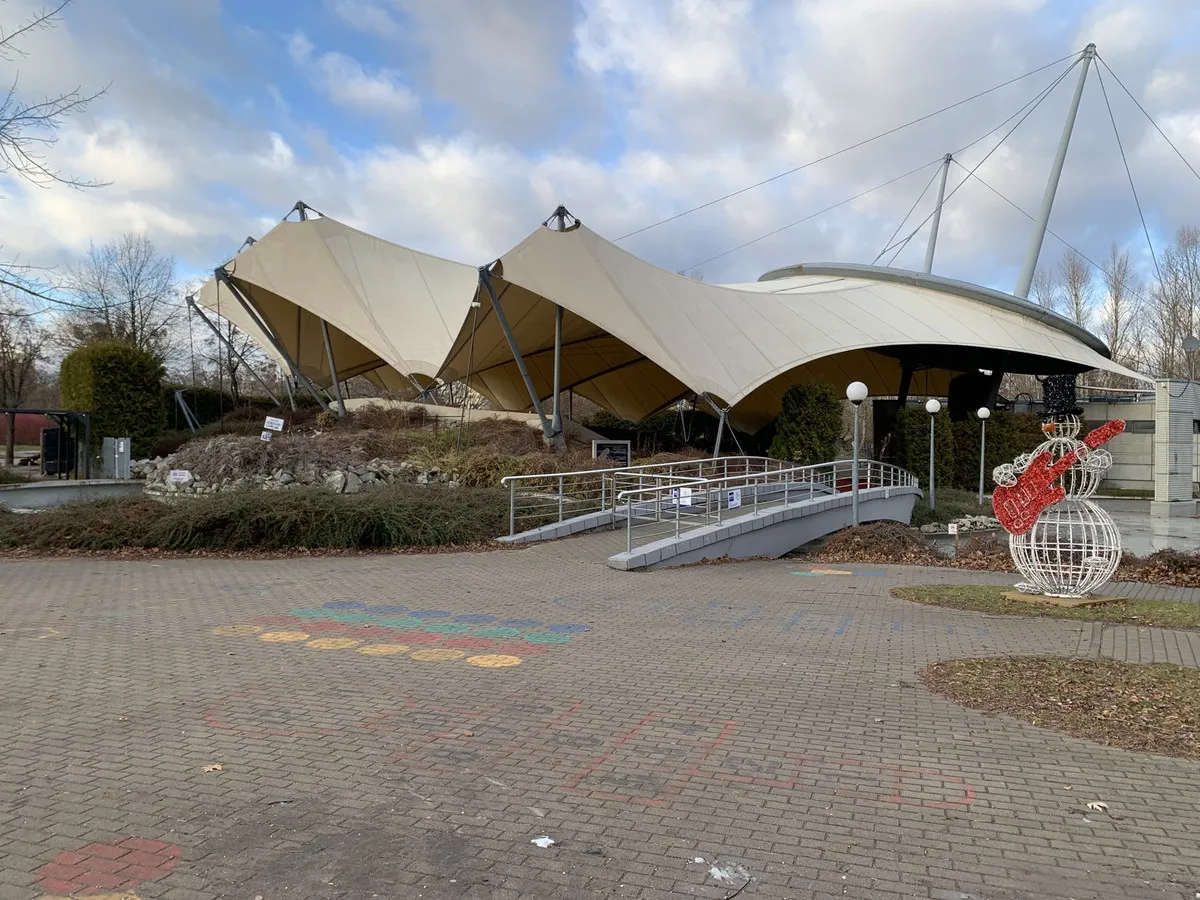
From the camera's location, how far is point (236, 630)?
24.6 ft

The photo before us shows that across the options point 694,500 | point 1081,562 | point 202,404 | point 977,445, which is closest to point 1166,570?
point 1081,562

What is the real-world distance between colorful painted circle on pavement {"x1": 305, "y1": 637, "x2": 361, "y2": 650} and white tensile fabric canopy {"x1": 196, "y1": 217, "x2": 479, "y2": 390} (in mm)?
25425

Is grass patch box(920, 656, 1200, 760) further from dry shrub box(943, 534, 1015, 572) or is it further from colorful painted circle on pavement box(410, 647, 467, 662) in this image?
dry shrub box(943, 534, 1015, 572)

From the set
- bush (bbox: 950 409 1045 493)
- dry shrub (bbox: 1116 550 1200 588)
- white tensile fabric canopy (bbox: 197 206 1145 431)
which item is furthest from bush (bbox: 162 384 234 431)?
dry shrub (bbox: 1116 550 1200 588)

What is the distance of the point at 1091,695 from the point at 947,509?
22528 millimetres

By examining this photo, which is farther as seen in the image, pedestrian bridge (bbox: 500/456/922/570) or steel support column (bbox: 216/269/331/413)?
steel support column (bbox: 216/269/331/413)

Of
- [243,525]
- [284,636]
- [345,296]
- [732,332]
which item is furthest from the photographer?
[345,296]

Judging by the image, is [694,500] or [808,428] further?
[808,428]

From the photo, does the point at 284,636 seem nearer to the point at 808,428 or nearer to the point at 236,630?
the point at 236,630

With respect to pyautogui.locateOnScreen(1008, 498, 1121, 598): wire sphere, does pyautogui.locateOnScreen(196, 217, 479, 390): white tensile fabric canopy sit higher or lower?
higher

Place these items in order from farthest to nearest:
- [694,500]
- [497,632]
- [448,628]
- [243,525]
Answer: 1. [694,500]
2. [243,525]
3. [448,628]
4. [497,632]

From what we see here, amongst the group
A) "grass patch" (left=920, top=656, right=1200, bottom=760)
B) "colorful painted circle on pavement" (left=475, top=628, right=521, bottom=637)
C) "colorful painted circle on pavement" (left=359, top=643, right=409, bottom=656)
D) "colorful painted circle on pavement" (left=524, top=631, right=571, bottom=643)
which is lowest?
"colorful painted circle on pavement" (left=524, top=631, right=571, bottom=643)

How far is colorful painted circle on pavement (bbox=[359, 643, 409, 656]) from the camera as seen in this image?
6668 millimetres

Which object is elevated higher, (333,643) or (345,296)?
(345,296)
